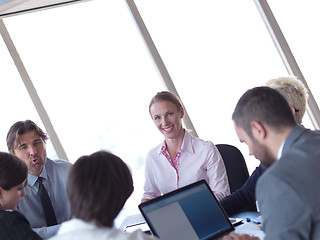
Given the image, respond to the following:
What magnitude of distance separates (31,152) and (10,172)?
89 centimetres

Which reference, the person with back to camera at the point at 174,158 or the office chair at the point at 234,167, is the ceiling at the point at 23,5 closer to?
the person with back to camera at the point at 174,158

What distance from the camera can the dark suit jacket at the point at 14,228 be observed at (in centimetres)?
222

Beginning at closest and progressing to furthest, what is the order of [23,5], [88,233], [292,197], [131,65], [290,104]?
[292,197] → [88,233] → [290,104] → [23,5] → [131,65]

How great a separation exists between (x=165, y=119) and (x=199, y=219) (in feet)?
3.93

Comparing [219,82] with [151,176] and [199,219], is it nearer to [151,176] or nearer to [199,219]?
[151,176]

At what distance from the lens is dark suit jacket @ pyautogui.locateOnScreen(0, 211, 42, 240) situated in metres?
2.22

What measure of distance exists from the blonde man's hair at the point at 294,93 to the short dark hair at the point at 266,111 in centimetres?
109

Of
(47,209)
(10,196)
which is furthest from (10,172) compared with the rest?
(47,209)

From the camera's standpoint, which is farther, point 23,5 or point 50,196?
point 23,5

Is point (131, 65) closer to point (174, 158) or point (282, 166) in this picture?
point (174, 158)

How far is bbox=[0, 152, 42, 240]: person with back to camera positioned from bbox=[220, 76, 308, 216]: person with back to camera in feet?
4.06

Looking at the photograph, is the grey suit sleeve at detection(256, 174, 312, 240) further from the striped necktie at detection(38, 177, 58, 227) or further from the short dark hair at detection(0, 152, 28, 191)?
the striped necktie at detection(38, 177, 58, 227)

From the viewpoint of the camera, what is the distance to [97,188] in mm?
1579

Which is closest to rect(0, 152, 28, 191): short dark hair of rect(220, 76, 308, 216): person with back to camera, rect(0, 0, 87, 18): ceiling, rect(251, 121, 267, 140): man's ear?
rect(220, 76, 308, 216): person with back to camera
